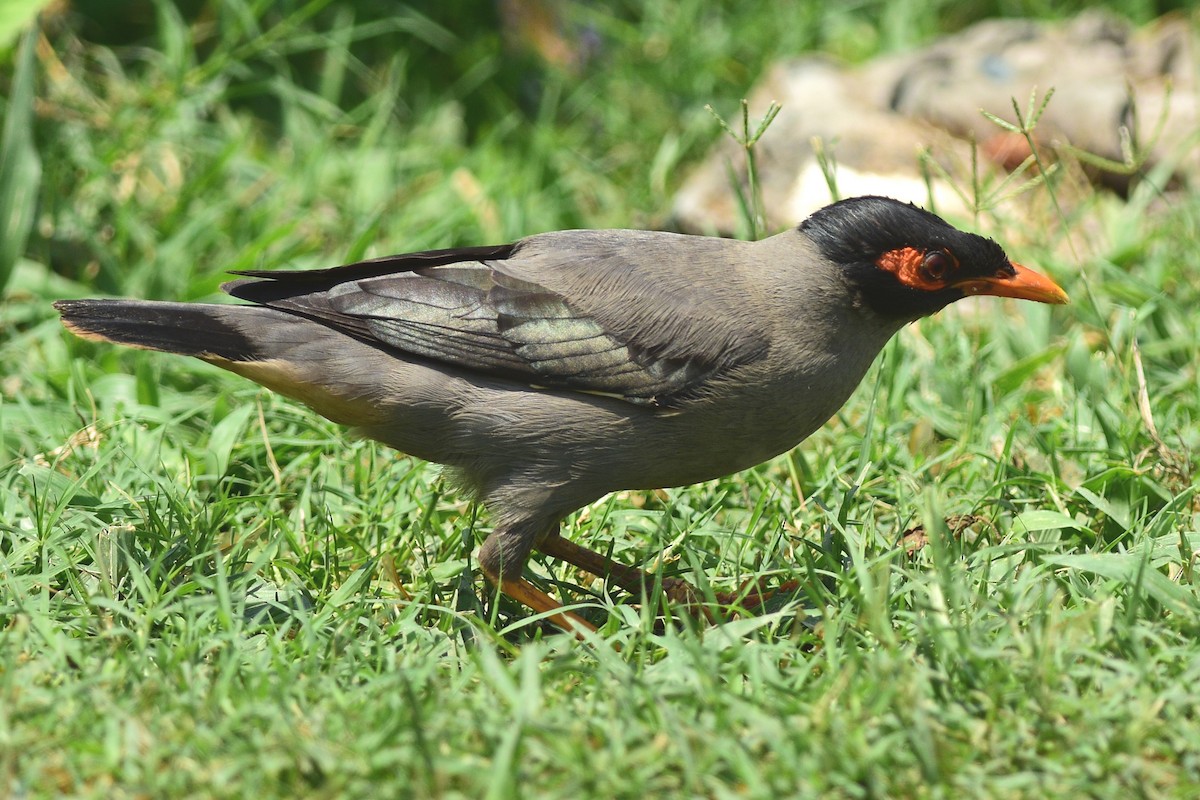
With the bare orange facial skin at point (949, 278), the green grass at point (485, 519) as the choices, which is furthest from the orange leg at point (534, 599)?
the bare orange facial skin at point (949, 278)

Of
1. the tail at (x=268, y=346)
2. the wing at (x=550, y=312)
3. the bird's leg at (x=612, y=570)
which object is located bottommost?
the bird's leg at (x=612, y=570)

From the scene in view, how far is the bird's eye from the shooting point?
4.02m

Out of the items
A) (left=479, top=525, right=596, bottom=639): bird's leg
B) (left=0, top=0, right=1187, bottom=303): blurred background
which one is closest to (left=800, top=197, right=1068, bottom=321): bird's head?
(left=479, top=525, right=596, bottom=639): bird's leg

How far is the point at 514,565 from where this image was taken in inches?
154

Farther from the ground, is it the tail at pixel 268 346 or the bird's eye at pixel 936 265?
the bird's eye at pixel 936 265

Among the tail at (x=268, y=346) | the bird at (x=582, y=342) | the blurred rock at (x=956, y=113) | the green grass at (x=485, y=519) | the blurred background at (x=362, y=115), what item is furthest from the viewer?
the blurred rock at (x=956, y=113)

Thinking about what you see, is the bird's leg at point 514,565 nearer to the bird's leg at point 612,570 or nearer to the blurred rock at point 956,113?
the bird's leg at point 612,570

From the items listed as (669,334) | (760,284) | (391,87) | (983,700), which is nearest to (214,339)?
(669,334)

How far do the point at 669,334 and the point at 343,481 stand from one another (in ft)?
4.68

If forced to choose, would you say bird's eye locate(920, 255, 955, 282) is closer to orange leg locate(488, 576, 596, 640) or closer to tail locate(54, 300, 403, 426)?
orange leg locate(488, 576, 596, 640)

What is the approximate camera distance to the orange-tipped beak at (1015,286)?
13.6ft

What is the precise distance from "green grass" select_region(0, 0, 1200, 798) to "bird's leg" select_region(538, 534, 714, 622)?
0.32ft

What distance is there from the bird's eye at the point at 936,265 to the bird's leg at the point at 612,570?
46.9 inches

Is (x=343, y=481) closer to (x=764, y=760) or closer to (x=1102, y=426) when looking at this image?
(x=764, y=760)
